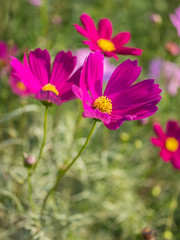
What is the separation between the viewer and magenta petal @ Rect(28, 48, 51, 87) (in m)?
0.76

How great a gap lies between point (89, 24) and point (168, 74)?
4.44 ft

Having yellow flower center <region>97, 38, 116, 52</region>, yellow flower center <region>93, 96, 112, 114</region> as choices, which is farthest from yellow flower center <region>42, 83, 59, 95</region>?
yellow flower center <region>97, 38, 116, 52</region>

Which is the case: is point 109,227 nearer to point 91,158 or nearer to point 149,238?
point 91,158

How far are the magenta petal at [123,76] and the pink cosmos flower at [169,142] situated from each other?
41 cm

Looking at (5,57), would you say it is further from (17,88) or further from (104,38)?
(104,38)

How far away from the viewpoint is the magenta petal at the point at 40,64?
0.76m

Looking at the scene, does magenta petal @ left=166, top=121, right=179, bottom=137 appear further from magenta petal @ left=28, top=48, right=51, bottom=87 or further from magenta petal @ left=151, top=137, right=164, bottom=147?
magenta petal @ left=28, top=48, right=51, bottom=87

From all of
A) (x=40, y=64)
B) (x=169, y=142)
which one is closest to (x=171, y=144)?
(x=169, y=142)

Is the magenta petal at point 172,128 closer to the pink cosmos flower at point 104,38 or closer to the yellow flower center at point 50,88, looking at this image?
the pink cosmos flower at point 104,38

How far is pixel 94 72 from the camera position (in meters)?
0.75

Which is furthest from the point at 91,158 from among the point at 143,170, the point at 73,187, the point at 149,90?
the point at 149,90

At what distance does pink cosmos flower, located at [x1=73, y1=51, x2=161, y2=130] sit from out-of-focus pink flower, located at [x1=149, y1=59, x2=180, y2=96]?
4.04 ft

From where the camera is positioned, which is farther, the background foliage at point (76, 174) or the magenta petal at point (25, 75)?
the background foliage at point (76, 174)

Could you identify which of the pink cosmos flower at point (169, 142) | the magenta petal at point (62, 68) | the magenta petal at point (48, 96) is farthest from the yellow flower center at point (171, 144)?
the magenta petal at point (48, 96)
